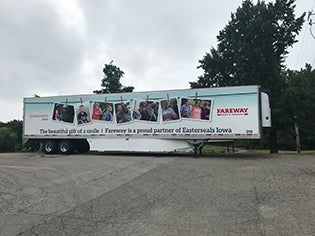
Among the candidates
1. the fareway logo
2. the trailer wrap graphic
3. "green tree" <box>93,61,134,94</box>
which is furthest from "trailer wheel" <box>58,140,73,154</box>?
"green tree" <box>93,61,134,94</box>

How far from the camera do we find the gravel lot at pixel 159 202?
602 cm

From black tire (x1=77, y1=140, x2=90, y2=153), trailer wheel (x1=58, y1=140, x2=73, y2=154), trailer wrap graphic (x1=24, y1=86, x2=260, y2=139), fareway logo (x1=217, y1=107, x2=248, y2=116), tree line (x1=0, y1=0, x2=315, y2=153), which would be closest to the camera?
fareway logo (x1=217, y1=107, x2=248, y2=116)

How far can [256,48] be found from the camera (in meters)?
24.3

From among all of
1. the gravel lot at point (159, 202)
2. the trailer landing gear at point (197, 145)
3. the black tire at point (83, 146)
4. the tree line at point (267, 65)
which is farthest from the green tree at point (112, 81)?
the gravel lot at point (159, 202)

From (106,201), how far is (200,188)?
2722 millimetres

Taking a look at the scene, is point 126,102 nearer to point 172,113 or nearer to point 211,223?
point 172,113

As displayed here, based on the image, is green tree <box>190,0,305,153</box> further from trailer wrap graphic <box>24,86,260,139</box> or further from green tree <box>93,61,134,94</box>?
green tree <box>93,61,134,94</box>

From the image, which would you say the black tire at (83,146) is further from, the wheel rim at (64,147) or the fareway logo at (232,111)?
the fareway logo at (232,111)

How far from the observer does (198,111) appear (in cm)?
1673

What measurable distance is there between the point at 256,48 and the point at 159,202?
1966 centimetres

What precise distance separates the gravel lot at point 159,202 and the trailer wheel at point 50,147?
7976 millimetres

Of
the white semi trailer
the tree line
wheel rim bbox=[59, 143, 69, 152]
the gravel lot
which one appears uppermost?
the tree line

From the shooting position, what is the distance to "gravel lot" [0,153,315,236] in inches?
237

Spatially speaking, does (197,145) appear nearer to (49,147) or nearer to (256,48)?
(49,147)
